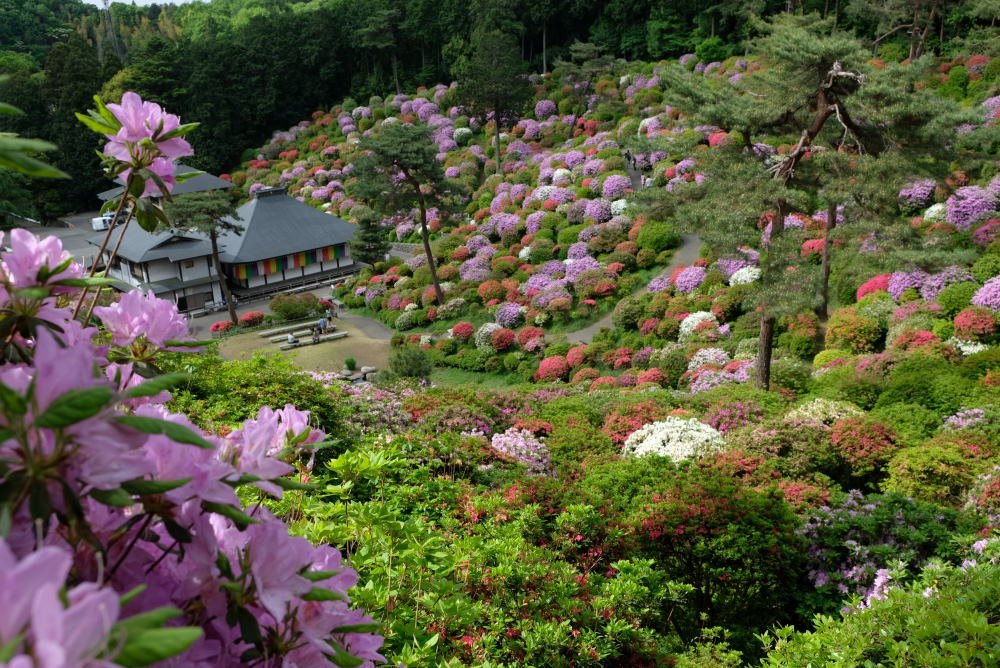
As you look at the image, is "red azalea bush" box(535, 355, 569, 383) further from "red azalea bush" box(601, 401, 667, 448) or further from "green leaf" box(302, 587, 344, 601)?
"green leaf" box(302, 587, 344, 601)

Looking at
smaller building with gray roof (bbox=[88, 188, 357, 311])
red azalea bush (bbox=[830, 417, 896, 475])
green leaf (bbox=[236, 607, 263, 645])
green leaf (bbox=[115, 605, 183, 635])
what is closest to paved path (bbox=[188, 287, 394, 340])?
smaller building with gray roof (bbox=[88, 188, 357, 311])

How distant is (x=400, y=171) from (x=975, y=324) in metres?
14.5

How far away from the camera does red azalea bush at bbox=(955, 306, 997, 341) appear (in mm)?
10867

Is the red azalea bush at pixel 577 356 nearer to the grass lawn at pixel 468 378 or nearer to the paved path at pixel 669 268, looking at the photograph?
the paved path at pixel 669 268

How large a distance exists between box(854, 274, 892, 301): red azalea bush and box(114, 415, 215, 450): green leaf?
15.0m

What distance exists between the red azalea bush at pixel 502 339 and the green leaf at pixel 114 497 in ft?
56.8

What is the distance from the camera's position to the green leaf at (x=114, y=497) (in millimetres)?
970

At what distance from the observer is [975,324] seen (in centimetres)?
1093

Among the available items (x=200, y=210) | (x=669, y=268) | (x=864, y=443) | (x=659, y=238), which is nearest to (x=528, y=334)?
(x=669, y=268)

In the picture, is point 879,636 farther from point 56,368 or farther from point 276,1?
point 276,1

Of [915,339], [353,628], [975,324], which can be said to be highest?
[353,628]

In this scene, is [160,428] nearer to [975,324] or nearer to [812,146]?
[812,146]

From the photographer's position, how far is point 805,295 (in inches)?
393

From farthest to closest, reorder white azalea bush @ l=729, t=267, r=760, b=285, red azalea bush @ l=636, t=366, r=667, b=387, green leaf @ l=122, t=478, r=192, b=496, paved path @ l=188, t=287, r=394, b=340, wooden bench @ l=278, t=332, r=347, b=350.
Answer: paved path @ l=188, t=287, r=394, b=340, wooden bench @ l=278, t=332, r=347, b=350, white azalea bush @ l=729, t=267, r=760, b=285, red azalea bush @ l=636, t=366, r=667, b=387, green leaf @ l=122, t=478, r=192, b=496
